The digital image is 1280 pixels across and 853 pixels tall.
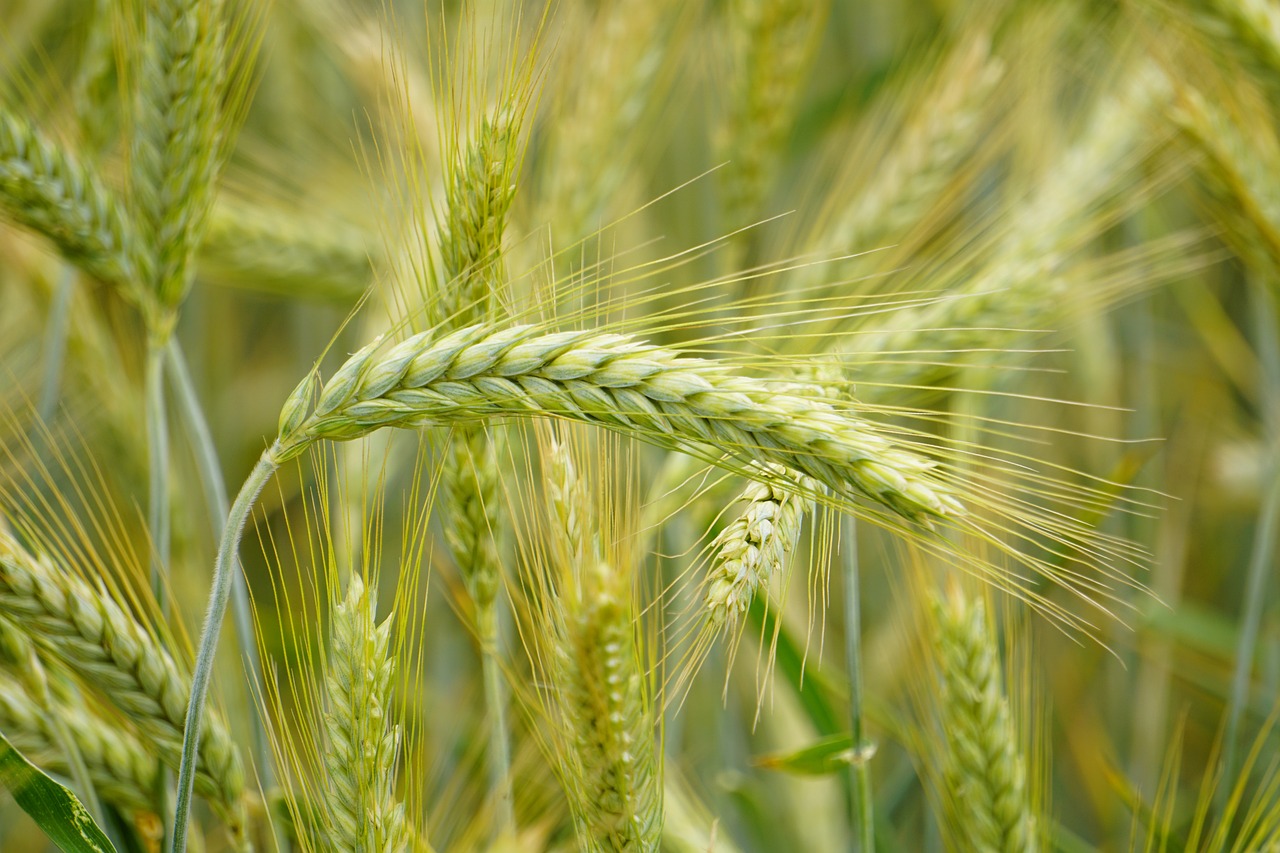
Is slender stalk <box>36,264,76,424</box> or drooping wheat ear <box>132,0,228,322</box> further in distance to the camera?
slender stalk <box>36,264,76,424</box>

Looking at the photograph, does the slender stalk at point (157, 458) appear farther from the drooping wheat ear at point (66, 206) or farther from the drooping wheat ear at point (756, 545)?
the drooping wheat ear at point (756, 545)

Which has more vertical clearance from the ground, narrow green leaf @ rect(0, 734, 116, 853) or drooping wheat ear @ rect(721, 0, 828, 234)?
drooping wheat ear @ rect(721, 0, 828, 234)

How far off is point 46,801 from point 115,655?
0.36 feet

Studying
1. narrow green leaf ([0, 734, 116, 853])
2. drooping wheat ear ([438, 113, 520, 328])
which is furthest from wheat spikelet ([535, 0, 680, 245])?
narrow green leaf ([0, 734, 116, 853])

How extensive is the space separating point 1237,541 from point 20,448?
6.92 ft

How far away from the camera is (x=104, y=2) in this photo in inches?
40.6

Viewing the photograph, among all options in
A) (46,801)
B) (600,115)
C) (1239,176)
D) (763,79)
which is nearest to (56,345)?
(46,801)

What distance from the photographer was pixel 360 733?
→ 0.69m

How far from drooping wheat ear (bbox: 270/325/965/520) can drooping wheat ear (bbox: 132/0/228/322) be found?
331 mm

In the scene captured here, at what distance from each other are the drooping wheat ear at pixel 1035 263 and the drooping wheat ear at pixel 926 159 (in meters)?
0.11

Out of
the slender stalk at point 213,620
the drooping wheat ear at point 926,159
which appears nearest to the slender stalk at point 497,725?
the slender stalk at point 213,620

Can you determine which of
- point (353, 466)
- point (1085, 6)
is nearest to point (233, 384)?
point (353, 466)

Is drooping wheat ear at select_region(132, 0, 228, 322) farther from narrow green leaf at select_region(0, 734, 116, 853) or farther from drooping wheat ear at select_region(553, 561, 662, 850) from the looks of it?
drooping wheat ear at select_region(553, 561, 662, 850)

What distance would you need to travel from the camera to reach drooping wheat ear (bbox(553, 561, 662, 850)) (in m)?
0.66
